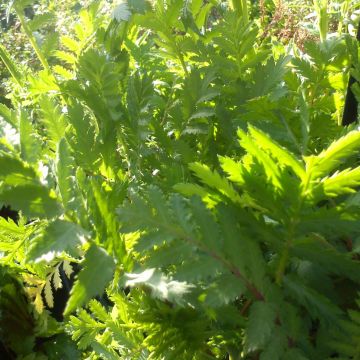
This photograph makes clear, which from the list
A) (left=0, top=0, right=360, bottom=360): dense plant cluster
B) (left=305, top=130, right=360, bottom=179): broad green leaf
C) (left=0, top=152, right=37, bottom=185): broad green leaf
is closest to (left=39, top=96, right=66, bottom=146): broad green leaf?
(left=0, top=0, right=360, bottom=360): dense plant cluster

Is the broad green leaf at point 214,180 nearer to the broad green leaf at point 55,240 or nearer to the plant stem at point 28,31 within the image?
the broad green leaf at point 55,240

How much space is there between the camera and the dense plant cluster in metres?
0.33

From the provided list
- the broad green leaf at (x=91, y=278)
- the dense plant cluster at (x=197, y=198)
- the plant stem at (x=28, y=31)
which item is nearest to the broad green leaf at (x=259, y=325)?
the dense plant cluster at (x=197, y=198)

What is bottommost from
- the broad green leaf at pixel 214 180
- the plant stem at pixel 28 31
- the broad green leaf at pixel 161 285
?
the broad green leaf at pixel 161 285

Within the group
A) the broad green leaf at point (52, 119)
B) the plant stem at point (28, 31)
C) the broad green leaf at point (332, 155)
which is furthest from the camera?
the plant stem at point (28, 31)

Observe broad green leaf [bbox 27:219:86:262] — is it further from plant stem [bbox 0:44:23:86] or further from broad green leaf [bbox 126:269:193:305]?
plant stem [bbox 0:44:23:86]

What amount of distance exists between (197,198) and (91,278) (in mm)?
91

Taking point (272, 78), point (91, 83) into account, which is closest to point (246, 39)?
point (272, 78)

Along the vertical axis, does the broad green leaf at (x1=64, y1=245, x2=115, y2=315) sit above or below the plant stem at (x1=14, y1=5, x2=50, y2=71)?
below

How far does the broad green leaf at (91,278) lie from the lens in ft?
1.01

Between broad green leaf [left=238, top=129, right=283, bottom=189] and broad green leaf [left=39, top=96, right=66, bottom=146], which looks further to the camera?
broad green leaf [left=39, top=96, right=66, bottom=146]

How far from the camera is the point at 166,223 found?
0.34 meters

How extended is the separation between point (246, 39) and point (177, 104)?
0.35 feet

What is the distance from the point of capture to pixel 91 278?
12.3 inches
